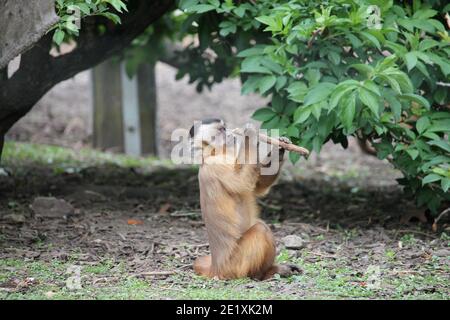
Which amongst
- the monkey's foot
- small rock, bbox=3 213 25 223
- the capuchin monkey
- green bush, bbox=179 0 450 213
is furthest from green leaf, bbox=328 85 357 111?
small rock, bbox=3 213 25 223

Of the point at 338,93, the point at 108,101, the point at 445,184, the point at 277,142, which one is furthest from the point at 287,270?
the point at 108,101

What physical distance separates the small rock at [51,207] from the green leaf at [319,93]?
279cm

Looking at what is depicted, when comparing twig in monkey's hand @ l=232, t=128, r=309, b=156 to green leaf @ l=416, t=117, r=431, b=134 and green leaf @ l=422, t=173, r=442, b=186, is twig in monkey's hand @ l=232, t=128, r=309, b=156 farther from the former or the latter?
green leaf @ l=416, t=117, r=431, b=134

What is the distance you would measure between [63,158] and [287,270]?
560 cm

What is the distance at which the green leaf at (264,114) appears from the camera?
7.04m

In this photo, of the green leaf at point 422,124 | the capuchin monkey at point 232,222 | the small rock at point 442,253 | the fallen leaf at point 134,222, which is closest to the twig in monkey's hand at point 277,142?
the capuchin monkey at point 232,222

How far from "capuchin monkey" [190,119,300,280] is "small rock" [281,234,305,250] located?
808 millimetres

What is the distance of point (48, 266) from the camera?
6.09m

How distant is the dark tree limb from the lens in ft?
24.4

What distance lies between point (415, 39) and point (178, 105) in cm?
987

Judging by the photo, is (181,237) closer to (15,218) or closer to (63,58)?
(15,218)

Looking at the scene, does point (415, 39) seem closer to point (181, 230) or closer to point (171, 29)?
point (181, 230)

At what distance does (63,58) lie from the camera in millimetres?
7723

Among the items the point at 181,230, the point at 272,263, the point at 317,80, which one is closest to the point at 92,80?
the point at 181,230
